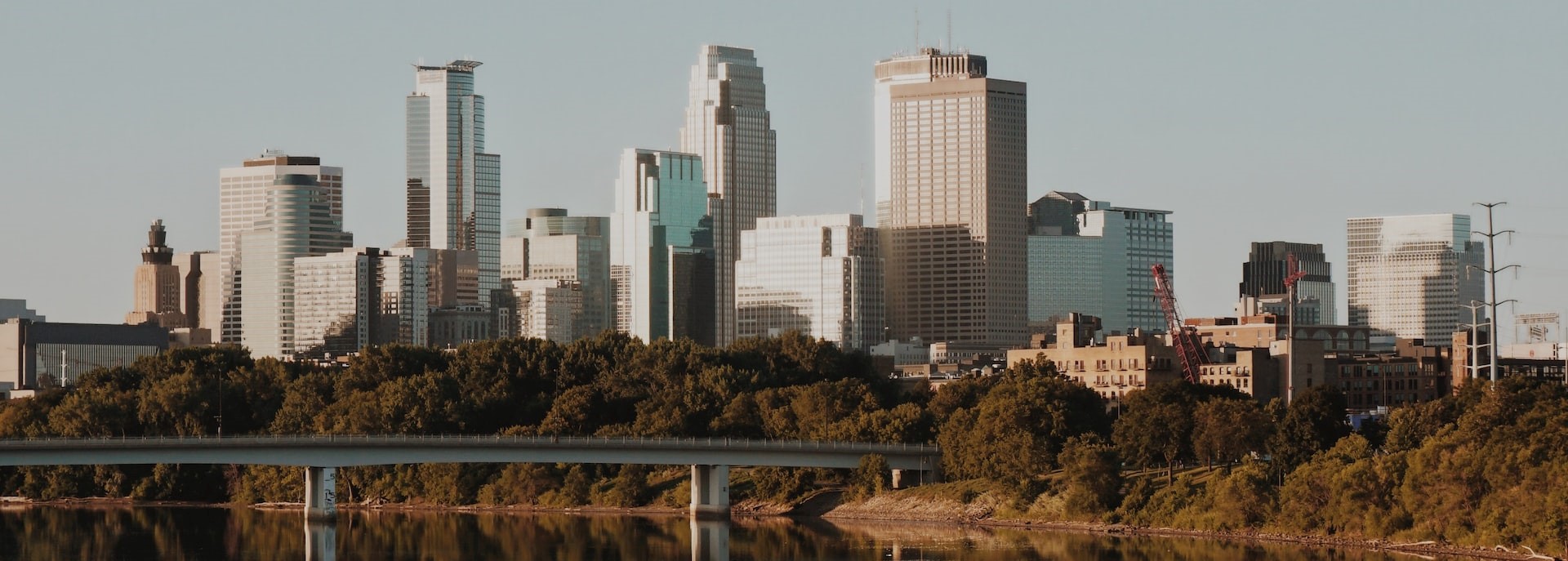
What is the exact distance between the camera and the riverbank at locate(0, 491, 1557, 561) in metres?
128

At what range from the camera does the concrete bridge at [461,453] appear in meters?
152

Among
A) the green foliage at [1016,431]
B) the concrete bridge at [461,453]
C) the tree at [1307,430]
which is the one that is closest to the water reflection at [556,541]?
the concrete bridge at [461,453]

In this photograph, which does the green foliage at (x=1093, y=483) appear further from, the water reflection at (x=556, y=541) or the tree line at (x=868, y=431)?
the water reflection at (x=556, y=541)

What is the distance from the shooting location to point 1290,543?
131500 mm

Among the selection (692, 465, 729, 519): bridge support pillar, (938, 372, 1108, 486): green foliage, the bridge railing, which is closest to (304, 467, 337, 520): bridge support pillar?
the bridge railing

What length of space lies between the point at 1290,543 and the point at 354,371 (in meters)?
82.6

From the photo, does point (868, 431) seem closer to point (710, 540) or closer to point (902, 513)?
point (902, 513)

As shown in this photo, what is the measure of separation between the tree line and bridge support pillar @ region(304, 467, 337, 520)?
17.7m

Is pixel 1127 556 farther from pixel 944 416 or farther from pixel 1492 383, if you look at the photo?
pixel 944 416

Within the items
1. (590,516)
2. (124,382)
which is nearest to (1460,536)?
(590,516)

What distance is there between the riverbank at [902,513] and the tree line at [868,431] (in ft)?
2.81

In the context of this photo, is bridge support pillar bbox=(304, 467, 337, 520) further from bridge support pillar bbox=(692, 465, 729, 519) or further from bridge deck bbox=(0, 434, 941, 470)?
bridge support pillar bbox=(692, 465, 729, 519)

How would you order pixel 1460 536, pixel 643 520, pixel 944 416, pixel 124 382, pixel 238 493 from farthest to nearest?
pixel 124 382, pixel 238 493, pixel 944 416, pixel 643 520, pixel 1460 536

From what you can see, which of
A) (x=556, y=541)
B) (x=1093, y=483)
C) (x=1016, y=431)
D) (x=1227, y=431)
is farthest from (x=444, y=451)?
(x=1227, y=431)
